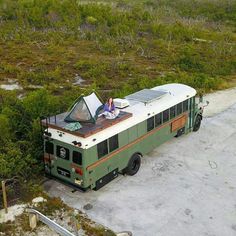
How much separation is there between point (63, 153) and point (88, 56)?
1974 centimetres

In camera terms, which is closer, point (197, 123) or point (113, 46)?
point (197, 123)

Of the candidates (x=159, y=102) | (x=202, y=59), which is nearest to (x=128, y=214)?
(x=159, y=102)

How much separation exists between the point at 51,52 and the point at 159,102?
18729mm

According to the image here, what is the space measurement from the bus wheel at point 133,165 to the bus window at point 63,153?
238 cm

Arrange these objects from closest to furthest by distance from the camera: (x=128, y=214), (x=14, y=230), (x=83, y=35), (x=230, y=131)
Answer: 1. (x=14, y=230)
2. (x=128, y=214)
3. (x=230, y=131)
4. (x=83, y=35)

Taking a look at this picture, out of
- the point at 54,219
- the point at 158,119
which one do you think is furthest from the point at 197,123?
the point at 54,219

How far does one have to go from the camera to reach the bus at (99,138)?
37.1 feet

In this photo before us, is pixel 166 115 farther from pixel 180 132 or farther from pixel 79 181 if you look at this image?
pixel 79 181

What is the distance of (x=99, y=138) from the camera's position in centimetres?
1144

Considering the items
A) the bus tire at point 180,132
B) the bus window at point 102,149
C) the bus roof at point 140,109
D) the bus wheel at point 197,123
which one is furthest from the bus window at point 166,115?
the bus window at point 102,149

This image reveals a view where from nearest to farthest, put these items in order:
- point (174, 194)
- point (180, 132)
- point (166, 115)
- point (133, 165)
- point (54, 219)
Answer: point (54, 219) < point (174, 194) < point (133, 165) < point (166, 115) < point (180, 132)

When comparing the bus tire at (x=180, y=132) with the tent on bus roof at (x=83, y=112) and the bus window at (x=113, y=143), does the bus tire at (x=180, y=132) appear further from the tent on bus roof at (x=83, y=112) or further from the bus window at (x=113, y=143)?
the tent on bus roof at (x=83, y=112)

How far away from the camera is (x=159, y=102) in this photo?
1426cm

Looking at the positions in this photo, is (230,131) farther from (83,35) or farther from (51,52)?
(83,35)
